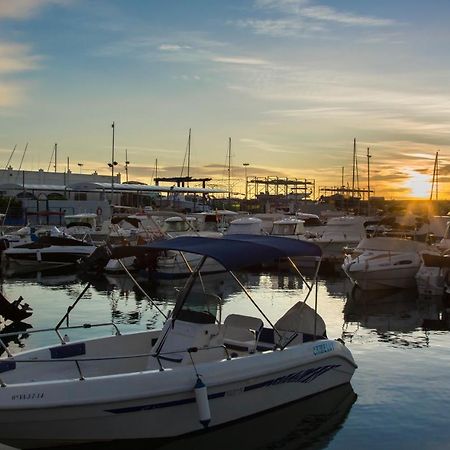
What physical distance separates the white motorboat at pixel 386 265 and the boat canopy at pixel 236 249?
14313mm

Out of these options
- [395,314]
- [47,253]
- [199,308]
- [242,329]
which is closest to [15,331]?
[242,329]

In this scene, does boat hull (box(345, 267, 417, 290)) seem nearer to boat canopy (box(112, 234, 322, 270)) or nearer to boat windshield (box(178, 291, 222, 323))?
boat canopy (box(112, 234, 322, 270))

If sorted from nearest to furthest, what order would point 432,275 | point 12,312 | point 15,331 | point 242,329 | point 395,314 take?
point 242,329 → point 15,331 → point 12,312 → point 395,314 → point 432,275

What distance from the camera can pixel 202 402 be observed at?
28.7 feet

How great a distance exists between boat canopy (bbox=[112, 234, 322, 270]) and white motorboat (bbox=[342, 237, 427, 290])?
14.3 meters

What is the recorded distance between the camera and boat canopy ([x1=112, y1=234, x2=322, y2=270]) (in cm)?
998

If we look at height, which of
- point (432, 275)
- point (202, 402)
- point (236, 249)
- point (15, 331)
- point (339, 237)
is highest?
point (236, 249)

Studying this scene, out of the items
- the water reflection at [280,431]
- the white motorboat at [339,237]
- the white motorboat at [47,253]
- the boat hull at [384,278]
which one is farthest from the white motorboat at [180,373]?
the white motorboat at [339,237]

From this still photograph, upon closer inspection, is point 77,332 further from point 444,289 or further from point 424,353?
point 444,289

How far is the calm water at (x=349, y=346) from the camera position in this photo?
9773 mm

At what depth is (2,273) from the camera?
31.7 m

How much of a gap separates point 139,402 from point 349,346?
8189 millimetres

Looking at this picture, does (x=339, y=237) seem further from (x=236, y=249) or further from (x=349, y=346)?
(x=236, y=249)

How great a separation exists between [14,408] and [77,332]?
8.53m
